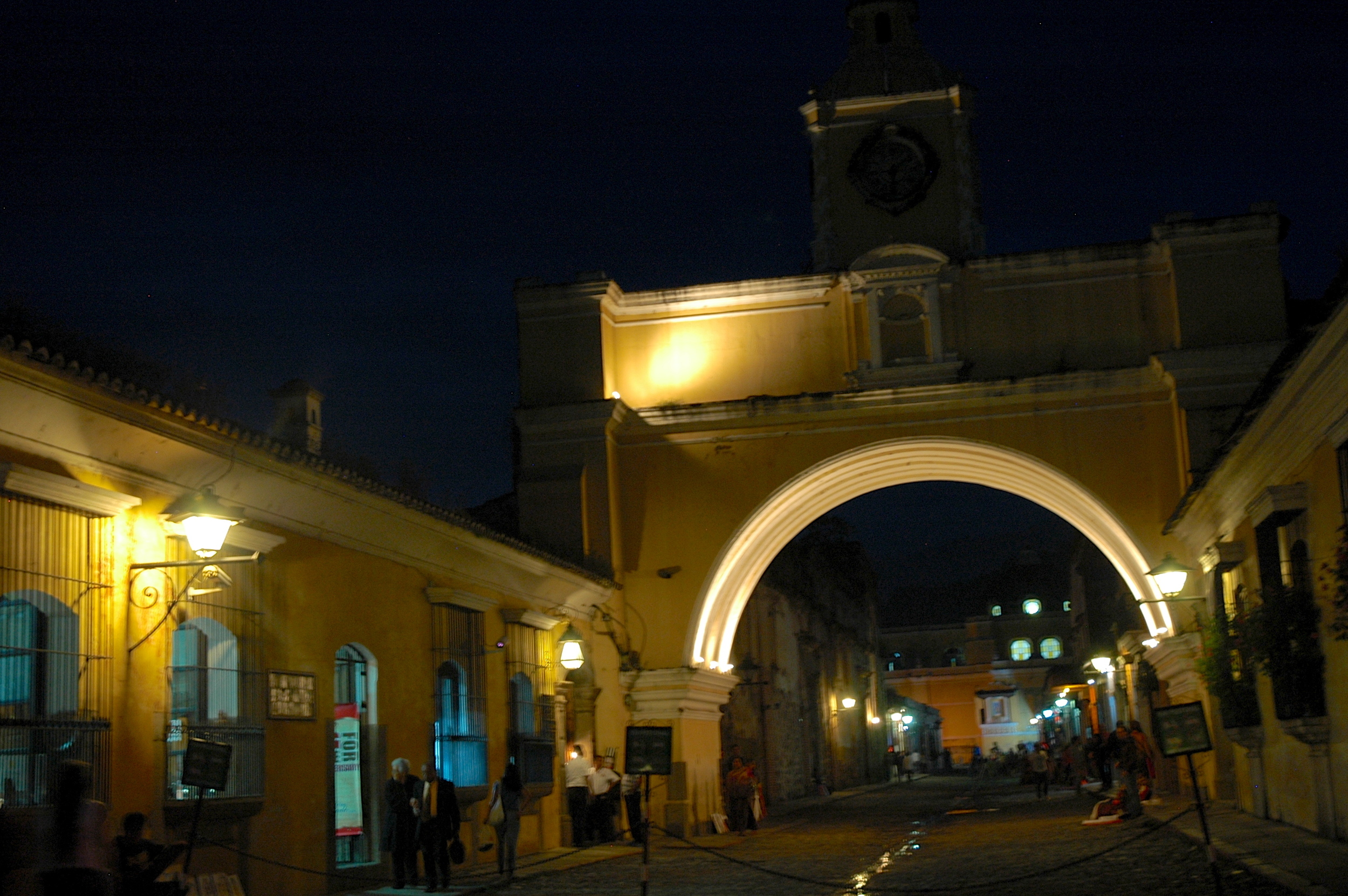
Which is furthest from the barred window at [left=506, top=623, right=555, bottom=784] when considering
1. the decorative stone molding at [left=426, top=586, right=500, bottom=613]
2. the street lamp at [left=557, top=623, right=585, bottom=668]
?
the decorative stone molding at [left=426, top=586, right=500, bottom=613]

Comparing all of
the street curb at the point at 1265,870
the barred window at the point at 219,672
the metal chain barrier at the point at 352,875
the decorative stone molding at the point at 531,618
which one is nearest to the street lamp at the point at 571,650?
the decorative stone molding at the point at 531,618

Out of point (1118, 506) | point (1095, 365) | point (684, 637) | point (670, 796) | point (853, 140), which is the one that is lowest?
→ point (670, 796)

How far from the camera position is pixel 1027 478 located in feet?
71.7

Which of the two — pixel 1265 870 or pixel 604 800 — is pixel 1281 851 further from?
pixel 604 800

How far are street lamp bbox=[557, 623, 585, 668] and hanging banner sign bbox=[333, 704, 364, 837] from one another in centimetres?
455

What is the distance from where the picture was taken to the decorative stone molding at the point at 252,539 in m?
11.6

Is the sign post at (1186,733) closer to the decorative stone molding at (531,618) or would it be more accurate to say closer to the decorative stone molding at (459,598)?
the decorative stone molding at (459,598)

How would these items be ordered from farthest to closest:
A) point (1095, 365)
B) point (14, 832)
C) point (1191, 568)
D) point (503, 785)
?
point (1095, 365), point (1191, 568), point (503, 785), point (14, 832)

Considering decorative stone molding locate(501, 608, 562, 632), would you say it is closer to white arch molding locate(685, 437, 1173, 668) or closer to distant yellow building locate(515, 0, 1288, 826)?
distant yellow building locate(515, 0, 1288, 826)

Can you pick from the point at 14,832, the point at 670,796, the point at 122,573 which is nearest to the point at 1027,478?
the point at 670,796

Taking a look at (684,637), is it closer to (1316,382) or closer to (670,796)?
(670,796)

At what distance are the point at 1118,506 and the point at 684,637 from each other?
6.07 metres

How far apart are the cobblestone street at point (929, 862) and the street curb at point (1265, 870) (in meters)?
0.08

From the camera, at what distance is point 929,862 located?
48.7 feet
